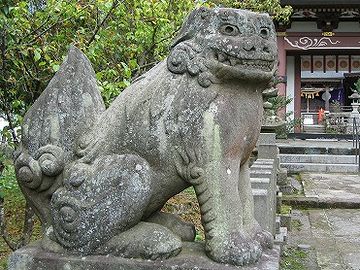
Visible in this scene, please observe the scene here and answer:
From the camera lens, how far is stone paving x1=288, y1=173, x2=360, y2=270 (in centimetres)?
520

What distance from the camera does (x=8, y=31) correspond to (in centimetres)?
355

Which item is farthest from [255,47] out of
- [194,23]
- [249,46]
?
[194,23]

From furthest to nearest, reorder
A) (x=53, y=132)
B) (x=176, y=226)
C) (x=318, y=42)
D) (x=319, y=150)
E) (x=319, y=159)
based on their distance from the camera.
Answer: (x=318, y=42) < (x=319, y=150) < (x=319, y=159) < (x=176, y=226) < (x=53, y=132)

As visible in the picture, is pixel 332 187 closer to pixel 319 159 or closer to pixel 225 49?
pixel 319 159

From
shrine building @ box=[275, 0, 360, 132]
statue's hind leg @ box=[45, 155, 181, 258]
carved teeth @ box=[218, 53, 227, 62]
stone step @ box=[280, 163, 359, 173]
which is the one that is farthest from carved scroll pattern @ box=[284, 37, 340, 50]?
statue's hind leg @ box=[45, 155, 181, 258]

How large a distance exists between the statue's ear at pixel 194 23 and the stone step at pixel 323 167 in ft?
33.5

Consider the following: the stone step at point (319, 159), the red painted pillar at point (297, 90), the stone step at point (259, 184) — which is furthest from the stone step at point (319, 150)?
the stone step at point (259, 184)

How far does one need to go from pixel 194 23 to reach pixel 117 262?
1149mm

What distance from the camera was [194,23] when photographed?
7.94ft

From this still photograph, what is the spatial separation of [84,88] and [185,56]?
56cm

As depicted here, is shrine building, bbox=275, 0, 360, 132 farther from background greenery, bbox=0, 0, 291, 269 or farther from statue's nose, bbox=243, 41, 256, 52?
statue's nose, bbox=243, 41, 256, 52

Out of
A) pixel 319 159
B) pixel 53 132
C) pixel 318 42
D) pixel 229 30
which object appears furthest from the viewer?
pixel 318 42

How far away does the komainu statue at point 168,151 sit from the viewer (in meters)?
2.32

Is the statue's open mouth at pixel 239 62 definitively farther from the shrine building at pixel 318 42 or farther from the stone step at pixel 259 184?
the shrine building at pixel 318 42
